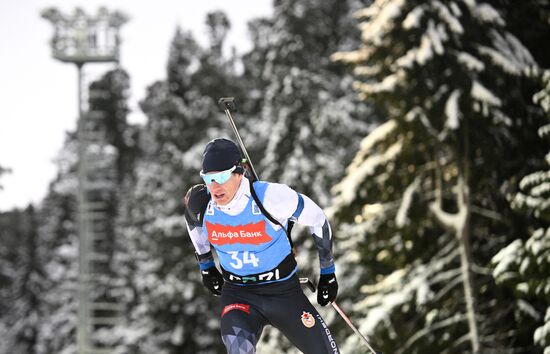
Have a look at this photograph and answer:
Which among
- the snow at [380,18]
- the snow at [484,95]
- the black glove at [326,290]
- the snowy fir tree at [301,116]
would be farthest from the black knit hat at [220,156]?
the snowy fir tree at [301,116]

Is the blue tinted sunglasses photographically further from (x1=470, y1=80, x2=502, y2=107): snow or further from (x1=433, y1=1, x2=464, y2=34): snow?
(x1=433, y1=1, x2=464, y2=34): snow

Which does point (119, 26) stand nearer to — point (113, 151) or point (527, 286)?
point (113, 151)

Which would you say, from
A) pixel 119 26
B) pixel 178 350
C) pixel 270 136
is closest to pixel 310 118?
pixel 270 136

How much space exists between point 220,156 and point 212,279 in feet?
4.86

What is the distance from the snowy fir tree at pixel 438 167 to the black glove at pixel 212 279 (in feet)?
17.5

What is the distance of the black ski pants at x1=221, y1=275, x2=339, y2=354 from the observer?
5547 mm

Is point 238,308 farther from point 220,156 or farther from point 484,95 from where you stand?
point 484,95

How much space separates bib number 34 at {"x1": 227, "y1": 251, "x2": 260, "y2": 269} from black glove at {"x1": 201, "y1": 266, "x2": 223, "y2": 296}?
677 millimetres

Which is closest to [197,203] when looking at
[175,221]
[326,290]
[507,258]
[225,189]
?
[225,189]

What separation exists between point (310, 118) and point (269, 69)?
8.19 ft

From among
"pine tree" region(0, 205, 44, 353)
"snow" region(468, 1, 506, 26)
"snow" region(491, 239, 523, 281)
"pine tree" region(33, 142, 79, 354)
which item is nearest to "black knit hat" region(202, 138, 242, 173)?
"snow" region(491, 239, 523, 281)

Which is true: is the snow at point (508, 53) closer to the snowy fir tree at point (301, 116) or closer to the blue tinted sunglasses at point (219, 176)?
the blue tinted sunglasses at point (219, 176)

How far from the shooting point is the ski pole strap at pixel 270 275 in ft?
18.9

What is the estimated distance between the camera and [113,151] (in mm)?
52562
